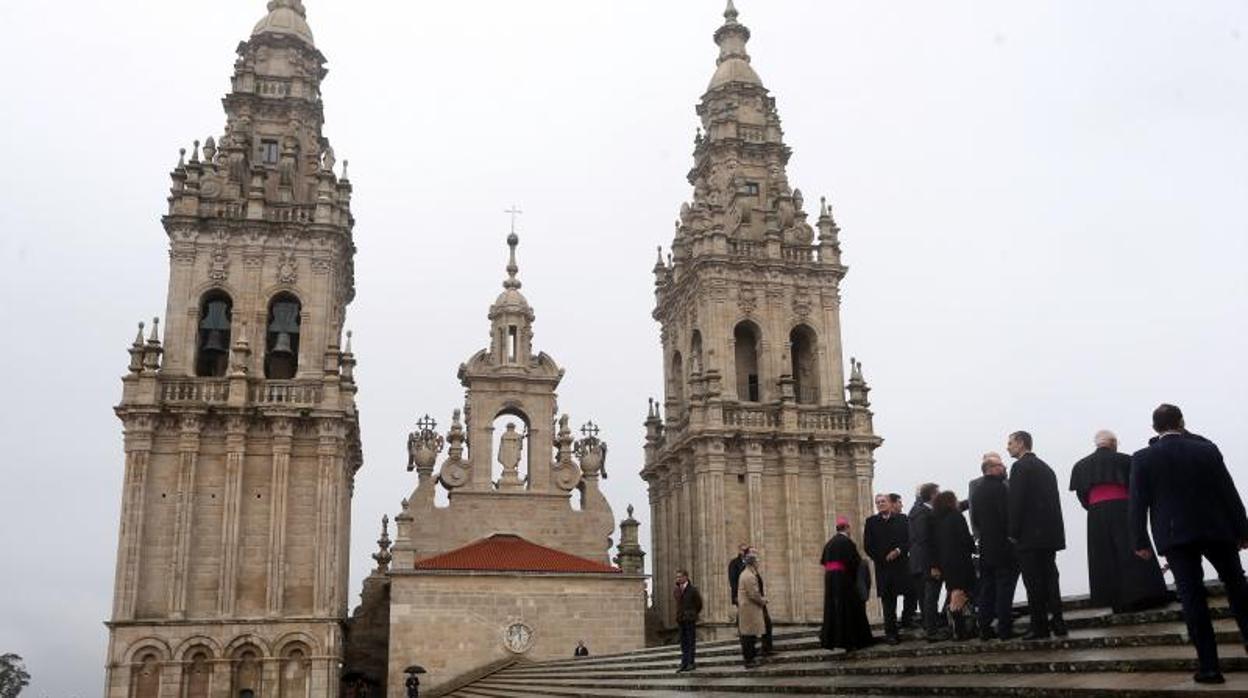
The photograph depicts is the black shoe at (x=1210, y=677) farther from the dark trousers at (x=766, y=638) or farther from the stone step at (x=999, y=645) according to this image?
the dark trousers at (x=766, y=638)

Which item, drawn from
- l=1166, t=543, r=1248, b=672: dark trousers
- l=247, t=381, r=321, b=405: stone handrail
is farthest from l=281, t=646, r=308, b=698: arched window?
l=1166, t=543, r=1248, b=672: dark trousers

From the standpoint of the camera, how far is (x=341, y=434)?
3353 cm

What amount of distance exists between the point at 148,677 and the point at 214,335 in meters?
10.0

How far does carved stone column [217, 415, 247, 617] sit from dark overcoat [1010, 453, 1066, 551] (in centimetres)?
2596

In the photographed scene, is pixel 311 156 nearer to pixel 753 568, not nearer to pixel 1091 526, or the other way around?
pixel 753 568

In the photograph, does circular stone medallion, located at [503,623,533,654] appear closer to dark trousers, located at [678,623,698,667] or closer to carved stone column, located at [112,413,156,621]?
carved stone column, located at [112,413,156,621]

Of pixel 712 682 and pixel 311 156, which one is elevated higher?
pixel 311 156

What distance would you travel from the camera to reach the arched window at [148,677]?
3038 centimetres

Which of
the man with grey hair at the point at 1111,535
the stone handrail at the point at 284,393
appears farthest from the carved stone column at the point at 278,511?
the man with grey hair at the point at 1111,535

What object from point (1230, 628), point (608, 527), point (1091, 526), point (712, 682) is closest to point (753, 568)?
point (712, 682)

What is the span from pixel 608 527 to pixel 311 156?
15793 millimetres

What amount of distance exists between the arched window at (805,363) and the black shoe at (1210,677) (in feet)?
104

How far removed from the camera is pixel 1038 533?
397 inches

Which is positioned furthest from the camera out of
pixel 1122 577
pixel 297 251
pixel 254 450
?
pixel 297 251
